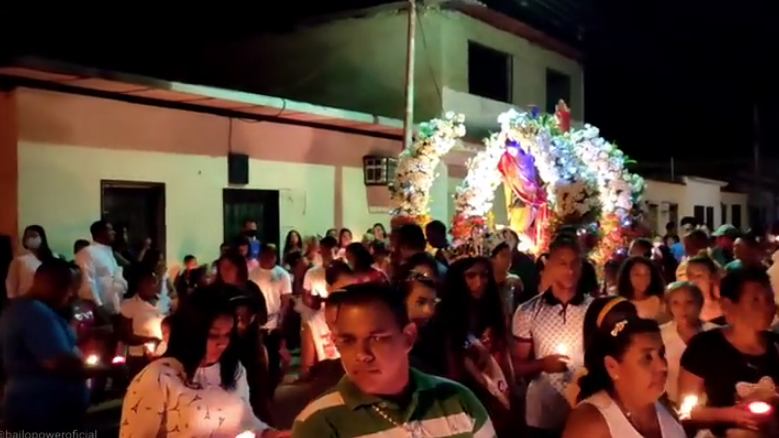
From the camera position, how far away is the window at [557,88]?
28.1 metres

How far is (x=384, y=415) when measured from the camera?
2732 mm

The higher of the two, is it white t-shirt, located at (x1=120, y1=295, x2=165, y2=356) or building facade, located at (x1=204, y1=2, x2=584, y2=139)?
building facade, located at (x1=204, y1=2, x2=584, y2=139)

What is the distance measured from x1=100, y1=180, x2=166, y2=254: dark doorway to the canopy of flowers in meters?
3.86

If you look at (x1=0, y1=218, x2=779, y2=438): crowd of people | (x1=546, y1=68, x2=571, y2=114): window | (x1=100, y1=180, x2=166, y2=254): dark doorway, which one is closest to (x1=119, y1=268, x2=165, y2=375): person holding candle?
(x1=0, y1=218, x2=779, y2=438): crowd of people

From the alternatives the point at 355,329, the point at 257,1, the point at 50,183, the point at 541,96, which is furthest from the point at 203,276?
the point at 541,96

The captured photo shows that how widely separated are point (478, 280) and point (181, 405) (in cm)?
206

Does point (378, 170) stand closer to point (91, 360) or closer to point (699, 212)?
point (91, 360)

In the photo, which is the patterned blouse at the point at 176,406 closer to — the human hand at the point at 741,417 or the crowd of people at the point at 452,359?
the crowd of people at the point at 452,359

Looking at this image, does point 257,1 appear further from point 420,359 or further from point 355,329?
point 355,329

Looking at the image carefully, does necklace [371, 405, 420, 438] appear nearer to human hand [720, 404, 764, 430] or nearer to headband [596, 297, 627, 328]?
headband [596, 297, 627, 328]

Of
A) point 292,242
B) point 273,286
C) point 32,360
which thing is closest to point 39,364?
point 32,360

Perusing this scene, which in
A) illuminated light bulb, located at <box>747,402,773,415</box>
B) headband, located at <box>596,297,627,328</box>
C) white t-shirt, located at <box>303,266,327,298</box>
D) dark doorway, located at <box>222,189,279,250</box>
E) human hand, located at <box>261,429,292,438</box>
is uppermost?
dark doorway, located at <box>222,189,279,250</box>

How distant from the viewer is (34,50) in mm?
12016

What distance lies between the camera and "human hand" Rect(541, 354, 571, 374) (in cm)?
538
